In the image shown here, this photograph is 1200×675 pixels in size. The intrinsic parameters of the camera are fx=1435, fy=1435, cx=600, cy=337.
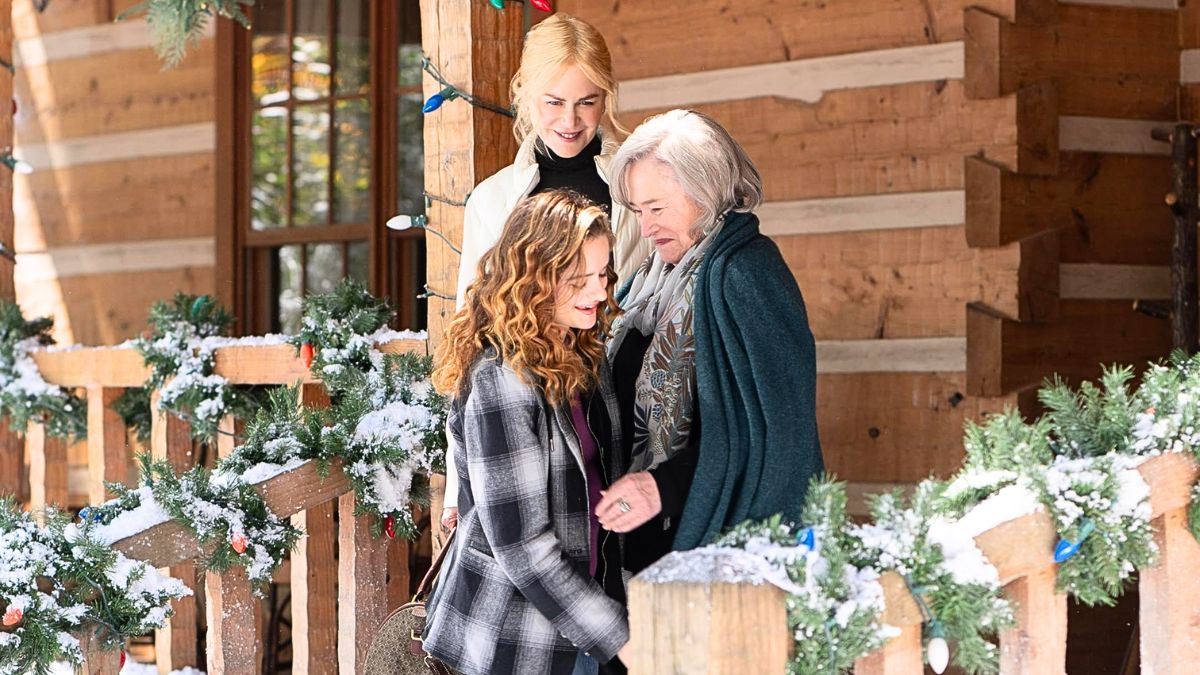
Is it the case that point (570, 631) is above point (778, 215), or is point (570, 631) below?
below

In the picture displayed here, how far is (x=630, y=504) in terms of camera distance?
7.70 feet

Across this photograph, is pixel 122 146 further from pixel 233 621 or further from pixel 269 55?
pixel 233 621

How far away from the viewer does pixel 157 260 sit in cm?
682

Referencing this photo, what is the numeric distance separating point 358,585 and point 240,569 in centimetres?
33

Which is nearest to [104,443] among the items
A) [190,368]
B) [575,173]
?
[190,368]

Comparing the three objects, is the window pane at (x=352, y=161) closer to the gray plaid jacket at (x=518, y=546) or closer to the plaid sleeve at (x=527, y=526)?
the gray plaid jacket at (x=518, y=546)

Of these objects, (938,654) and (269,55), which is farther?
(269,55)

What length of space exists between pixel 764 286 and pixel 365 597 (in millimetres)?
1649

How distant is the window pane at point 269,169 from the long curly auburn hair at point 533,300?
4.27 meters

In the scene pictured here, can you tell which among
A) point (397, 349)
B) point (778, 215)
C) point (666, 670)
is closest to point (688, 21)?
point (778, 215)

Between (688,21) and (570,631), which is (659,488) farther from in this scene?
(688,21)

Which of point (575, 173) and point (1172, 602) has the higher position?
point (575, 173)

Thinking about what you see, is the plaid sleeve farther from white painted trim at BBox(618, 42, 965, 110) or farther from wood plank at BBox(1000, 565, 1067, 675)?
white painted trim at BBox(618, 42, 965, 110)

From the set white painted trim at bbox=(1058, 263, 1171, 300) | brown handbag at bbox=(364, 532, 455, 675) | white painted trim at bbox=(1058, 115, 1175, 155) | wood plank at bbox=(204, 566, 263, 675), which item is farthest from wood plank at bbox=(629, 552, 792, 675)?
white painted trim at bbox=(1058, 115, 1175, 155)
